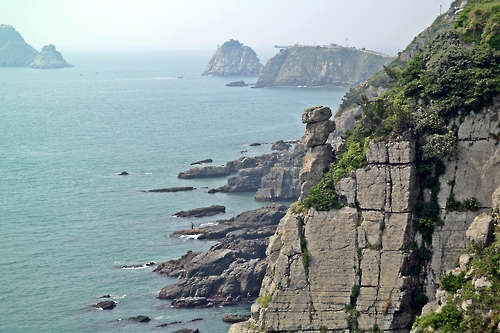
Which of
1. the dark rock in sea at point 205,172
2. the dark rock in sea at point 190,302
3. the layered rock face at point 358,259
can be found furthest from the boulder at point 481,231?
the dark rock in sea at point 205,172

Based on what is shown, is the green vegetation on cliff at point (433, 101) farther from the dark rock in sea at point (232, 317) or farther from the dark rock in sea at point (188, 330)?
the dark rock in sea at point (232, 317)

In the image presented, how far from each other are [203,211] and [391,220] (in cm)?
6544

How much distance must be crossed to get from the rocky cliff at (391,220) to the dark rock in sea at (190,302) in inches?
1296

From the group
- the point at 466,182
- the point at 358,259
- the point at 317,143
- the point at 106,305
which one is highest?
the point at 317,143

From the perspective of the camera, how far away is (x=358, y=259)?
3416 cm

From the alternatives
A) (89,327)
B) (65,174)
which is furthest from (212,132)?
(89,327)

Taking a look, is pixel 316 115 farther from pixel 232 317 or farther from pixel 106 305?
pixel 106 305

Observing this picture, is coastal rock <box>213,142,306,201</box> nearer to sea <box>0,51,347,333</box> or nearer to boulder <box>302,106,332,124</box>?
sea <box>0,51,347,333</box>

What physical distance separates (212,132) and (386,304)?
13161cm

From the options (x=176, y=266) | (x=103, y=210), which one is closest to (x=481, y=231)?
(x=176, y=266)

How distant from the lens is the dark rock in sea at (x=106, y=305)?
69.0m

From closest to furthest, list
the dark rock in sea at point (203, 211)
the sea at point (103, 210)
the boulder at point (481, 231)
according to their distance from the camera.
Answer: the boulder at point (481, 231)
the sea at point (103, 210)
the dark rock in sea at point (203, 211)

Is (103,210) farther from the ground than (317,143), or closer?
closer

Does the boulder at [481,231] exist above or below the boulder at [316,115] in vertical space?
below
